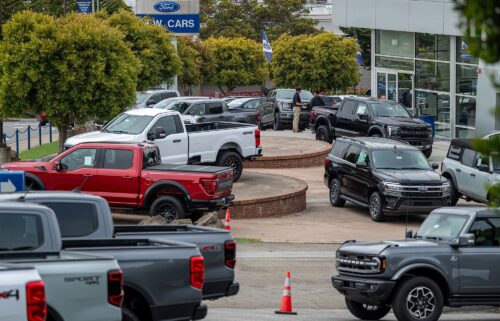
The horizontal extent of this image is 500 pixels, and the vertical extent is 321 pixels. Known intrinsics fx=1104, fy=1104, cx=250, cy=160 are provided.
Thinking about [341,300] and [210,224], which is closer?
[341,300]

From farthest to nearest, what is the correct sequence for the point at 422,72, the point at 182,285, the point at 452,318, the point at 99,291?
1. the point at 422,72
2. the point at 452,318
3. the point at 182,285
4. the point at 99,291

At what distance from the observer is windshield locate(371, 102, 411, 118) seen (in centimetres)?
Result: 3581

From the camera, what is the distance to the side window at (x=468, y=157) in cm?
2642

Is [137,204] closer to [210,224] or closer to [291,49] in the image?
[210,224]

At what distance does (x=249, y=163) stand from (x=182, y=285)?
2173 centimetres

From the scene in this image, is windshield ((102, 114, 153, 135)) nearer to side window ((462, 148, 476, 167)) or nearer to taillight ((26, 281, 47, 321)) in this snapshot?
side window ((462, 148, 476, 167))

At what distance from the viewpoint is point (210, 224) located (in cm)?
2158

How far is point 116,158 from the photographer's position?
22.3 metres

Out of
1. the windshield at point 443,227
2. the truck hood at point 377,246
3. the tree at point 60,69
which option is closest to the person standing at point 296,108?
the tree at point 60,69

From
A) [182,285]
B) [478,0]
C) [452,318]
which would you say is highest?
[478,0]

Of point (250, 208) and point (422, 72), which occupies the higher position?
point (422, 72)

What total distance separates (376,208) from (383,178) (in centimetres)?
83

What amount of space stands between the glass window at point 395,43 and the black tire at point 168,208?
25.8 m

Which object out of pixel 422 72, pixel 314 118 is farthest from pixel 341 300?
pixel 422 72
